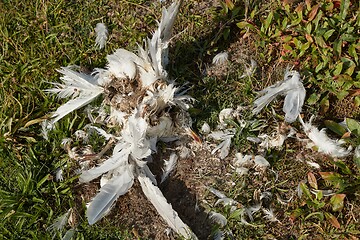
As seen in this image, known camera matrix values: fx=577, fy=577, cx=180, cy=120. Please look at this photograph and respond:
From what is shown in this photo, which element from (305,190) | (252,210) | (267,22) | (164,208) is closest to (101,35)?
(267,22)

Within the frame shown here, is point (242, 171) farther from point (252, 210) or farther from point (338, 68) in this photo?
point (338, 68)

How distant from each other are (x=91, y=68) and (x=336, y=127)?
1448mm

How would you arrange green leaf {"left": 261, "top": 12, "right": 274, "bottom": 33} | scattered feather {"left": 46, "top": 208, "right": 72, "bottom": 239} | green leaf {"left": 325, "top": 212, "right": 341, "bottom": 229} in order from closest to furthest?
green leaf {"left": 325, "top": 212, "right": 341, "bottom": 229}, scattered feather {"left": 46, "top": 208, "right": 72, "bottom": 239}, green leaf {"left": 261, "top": 12, "right": 274, "bottom": 33}

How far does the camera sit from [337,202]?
2.90 m

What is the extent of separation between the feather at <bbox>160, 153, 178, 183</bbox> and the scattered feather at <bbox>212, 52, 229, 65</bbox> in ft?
2.02

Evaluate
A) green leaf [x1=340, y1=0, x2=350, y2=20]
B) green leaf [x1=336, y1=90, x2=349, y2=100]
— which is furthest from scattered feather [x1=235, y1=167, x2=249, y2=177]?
green leaf [x1=340, y1=0, x2=350, y2=20]

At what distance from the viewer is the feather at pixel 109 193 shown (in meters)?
2.92

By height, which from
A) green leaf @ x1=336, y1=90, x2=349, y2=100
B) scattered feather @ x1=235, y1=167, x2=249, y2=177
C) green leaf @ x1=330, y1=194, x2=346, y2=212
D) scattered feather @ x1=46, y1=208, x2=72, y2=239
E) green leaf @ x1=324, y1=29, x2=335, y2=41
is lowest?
green leaf @ x1=330, y1=194, x2=346, y2=212

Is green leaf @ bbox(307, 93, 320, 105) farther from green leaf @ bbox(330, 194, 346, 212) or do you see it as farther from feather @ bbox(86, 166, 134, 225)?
feather @ bbox(86, 166, 134, 225)

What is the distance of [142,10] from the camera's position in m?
3.58

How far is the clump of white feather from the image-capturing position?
10.1 feet

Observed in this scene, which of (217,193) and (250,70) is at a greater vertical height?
(250,70)

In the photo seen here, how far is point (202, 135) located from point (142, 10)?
92 cm

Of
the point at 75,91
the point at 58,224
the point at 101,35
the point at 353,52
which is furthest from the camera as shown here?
the point at 101,35
